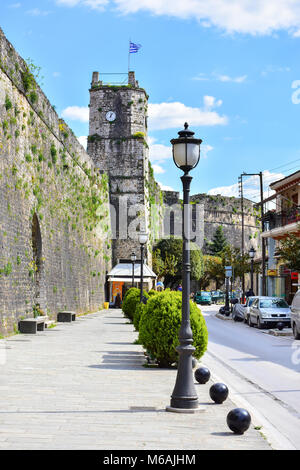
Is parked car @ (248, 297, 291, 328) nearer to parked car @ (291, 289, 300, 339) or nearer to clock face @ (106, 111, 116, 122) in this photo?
parked car @ (291, 289, 300, 339)

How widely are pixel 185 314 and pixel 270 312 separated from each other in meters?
20.2

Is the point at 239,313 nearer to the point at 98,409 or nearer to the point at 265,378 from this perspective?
the point at 265,378

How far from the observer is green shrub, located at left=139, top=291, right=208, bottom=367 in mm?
11570

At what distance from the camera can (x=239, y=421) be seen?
A: 6.30 metres

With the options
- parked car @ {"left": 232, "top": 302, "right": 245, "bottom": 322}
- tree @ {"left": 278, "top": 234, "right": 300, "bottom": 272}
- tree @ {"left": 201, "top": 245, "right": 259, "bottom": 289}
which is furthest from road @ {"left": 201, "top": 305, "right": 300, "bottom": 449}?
tree @ {"left": 201, "top": 245, "right": 259, "bottom": 289}

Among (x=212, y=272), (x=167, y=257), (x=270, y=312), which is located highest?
(x=167, y=257)

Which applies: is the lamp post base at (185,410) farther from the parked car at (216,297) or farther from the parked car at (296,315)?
the parked car at (216,297)

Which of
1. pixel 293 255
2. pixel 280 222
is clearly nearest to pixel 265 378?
pixel 293 255

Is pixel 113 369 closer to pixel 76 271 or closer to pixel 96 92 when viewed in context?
pixel 76 271

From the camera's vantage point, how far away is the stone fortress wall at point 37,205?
19.0 metres

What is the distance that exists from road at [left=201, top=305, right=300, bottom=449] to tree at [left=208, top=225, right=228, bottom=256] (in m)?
70.8

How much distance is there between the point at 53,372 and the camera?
36.4ft

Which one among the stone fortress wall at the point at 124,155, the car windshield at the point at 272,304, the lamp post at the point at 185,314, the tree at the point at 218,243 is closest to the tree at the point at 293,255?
the car windshield at the point at 272,304
